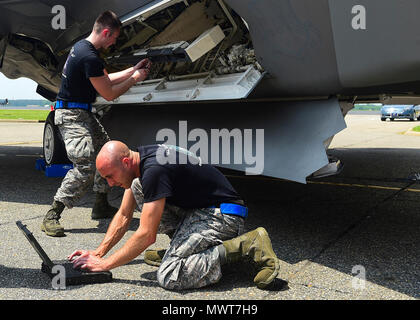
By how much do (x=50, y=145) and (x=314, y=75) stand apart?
3.50 metres

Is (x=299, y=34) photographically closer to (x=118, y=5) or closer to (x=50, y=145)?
(x=118, y=5)

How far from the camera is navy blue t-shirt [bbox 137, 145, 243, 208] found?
2268 mm

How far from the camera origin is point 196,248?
7.98 feet

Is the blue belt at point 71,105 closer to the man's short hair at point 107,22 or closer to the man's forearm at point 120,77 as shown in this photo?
the man's forearm at point 120,77

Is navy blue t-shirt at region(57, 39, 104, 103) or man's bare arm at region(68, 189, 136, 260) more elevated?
navy blue t-shirt at region(57, 39, 104, 103)

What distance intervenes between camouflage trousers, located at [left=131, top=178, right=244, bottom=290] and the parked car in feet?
69.8

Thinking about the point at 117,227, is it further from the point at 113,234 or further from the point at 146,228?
the point at 146,228

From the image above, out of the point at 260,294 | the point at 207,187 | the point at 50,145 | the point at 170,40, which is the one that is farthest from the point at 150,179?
the point at 50,145

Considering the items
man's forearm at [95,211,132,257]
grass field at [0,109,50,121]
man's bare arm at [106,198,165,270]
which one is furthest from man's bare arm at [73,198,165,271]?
grass field at [0,109,50,121]

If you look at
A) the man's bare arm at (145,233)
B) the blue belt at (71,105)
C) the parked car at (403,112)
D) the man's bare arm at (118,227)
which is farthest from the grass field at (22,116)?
the man's bare arm at (145,233)

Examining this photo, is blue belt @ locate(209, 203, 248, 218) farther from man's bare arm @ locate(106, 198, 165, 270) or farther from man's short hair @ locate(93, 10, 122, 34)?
man's short hair @ locate(93, 10, 122, 34)

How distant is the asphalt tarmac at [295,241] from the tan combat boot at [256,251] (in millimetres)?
121

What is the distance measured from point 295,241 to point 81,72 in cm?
212
